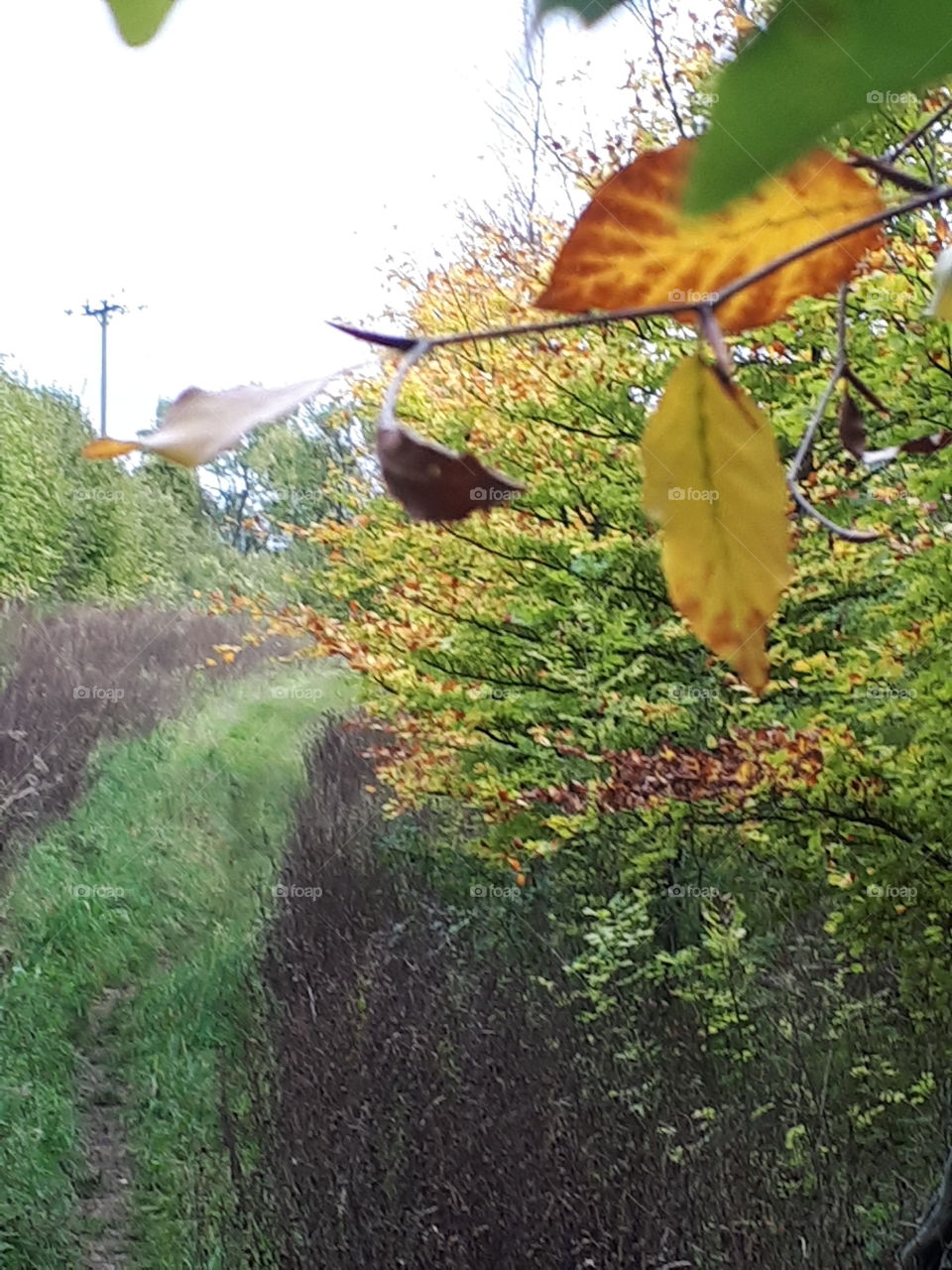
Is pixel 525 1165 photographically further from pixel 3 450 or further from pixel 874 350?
pixel 3 450

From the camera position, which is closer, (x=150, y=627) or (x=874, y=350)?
(x=874, y=350)

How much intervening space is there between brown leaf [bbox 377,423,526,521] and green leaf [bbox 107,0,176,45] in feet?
0.17

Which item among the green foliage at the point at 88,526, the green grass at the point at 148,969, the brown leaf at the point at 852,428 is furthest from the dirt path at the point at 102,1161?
the green foliage at the point at 88,526

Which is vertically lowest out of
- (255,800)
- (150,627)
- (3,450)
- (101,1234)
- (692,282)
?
(101,1234)

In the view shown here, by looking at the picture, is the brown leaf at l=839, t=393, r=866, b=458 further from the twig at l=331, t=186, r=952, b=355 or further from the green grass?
the green grass

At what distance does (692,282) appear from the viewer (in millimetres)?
108

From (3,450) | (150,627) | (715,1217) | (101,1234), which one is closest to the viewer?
(715,1217)

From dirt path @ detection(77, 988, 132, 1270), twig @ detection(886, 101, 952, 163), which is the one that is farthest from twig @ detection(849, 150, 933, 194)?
dirt path @ detection(77, 988, 132, 1270)

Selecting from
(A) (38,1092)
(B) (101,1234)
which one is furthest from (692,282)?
(A) (38,1092)

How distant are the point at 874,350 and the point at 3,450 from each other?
4.75 m

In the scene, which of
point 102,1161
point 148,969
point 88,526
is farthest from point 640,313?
point 88,526

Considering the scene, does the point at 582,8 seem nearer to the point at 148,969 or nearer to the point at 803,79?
the point at 803,79

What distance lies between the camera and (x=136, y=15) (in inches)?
4.0

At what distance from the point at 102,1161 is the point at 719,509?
2.49 m
